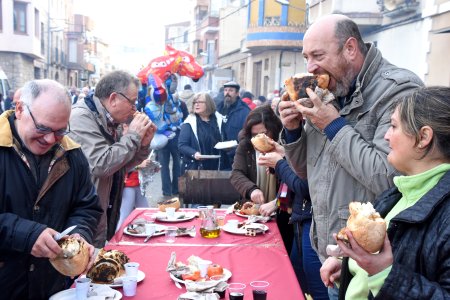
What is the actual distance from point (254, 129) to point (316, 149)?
169 cm

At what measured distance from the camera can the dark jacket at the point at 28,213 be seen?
2.16 meters

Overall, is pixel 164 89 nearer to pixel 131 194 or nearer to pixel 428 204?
pixel 131 194

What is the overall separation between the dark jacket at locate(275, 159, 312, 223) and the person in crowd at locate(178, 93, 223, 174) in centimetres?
324

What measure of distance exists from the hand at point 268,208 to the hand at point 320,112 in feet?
5.37

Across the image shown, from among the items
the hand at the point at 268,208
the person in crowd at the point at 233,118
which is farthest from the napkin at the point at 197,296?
the person in crowd at the point at 233,118

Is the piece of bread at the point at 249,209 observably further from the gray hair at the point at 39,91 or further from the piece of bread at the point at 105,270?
the gray hair at the point at 39,91

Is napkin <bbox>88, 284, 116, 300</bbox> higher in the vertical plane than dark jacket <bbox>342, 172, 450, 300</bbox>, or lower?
lower

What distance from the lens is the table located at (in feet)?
7.77

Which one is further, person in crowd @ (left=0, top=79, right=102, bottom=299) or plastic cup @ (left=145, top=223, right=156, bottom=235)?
plastic cup @ (left=145, top=223, right=156, bottom=235)

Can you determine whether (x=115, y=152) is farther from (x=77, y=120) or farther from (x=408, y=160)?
(x=408, y=160)

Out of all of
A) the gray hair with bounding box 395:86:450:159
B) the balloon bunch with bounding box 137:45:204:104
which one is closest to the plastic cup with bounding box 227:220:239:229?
the gray hair with bounding box 395:86:450:159

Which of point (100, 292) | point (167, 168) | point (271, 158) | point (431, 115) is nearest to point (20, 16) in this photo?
point (167, 168)

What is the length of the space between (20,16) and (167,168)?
1020 inches

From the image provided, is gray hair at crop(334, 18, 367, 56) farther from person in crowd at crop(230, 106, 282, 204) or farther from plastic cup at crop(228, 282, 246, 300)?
person in crowd at crop(230, 106, 282, 204)
